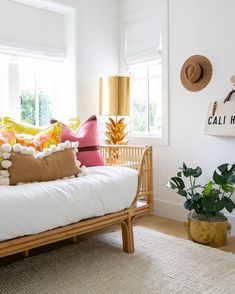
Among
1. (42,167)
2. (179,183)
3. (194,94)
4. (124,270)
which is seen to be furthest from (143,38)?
(124,270)

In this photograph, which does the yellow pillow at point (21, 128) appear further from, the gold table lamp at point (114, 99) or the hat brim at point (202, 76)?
the hat brim at point (202, 76)

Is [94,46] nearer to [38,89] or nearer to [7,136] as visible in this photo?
[38,89]

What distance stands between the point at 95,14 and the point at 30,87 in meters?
1.08

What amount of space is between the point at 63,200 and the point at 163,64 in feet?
6.44

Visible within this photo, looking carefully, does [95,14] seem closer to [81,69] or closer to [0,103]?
[81,69]

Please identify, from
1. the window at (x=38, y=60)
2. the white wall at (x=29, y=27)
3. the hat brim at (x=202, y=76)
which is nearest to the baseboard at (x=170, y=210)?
the hat brim at (x=202, y=76)

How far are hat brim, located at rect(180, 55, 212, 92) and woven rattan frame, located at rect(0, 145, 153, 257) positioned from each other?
804 mm

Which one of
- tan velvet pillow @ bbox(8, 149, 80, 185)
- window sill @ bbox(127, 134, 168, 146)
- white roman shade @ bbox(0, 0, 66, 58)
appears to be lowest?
tan velvet pillow @ bbox(8, 149, 80, 185)

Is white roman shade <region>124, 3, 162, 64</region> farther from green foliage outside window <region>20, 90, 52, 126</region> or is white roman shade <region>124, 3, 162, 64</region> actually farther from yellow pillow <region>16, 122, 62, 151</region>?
yellow pillow <region>16, 122, 62, 151</region>

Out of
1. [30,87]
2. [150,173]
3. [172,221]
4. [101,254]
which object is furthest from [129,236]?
[30,87]

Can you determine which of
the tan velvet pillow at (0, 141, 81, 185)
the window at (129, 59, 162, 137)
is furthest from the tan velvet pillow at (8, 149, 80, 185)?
the window at (129, 59, 162, 137)

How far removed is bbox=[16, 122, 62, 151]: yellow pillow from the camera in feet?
7.42

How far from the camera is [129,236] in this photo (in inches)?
91.4

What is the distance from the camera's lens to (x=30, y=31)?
10.2ft
